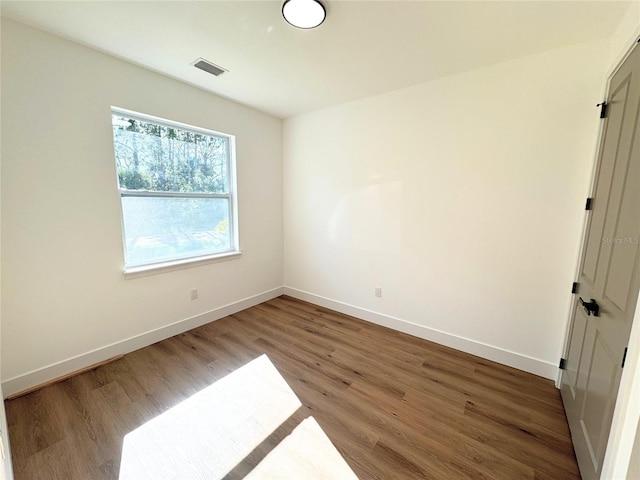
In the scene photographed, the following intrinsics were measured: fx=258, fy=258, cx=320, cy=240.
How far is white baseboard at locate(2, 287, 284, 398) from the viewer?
1890 mm

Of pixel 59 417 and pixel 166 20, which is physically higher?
pixel 166 20

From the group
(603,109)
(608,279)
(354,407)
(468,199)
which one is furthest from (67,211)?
(603,109)

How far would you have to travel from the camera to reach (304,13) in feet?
5.16

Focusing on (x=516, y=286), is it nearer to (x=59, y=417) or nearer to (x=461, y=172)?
(x=461, y=172)

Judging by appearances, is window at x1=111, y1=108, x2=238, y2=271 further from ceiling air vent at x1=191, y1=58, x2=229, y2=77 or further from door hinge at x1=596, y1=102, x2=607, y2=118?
door hinge at x1=596, y1=102, x2=607, y2=118

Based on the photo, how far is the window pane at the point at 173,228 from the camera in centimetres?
246

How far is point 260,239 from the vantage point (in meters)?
3.61

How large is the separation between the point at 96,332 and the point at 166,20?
98.5 inches

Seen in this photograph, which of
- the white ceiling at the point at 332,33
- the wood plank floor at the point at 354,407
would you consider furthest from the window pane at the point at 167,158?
the wood plank floor at the point at 354,407

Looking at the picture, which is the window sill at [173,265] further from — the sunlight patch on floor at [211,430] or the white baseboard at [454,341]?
the white baseboard at [454,341]

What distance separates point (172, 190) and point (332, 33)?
2096mm

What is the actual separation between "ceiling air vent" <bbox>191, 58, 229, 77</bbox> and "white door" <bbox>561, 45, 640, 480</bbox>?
279cm

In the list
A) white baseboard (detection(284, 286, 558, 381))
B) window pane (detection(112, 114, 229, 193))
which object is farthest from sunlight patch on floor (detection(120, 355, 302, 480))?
window pane (detection(112, 114, 229, 193))

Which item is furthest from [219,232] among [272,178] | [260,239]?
[272,178]
